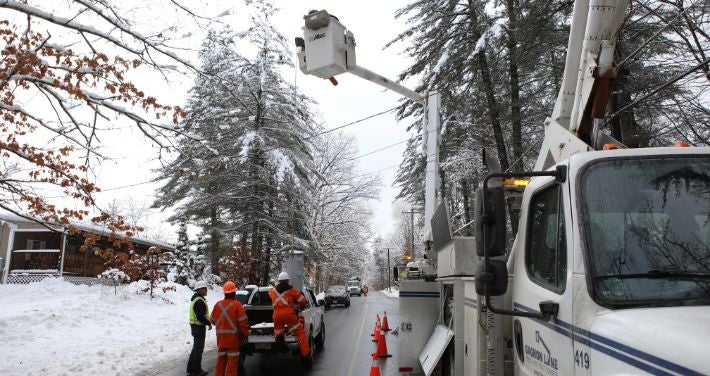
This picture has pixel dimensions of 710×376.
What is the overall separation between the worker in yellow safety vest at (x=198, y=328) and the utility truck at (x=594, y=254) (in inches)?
263

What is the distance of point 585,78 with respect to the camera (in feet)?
12.8

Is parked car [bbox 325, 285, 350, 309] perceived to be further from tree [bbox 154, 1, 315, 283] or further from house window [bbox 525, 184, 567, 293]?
house window [bbox 525, 184, 567, 293]

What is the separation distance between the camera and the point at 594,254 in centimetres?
270

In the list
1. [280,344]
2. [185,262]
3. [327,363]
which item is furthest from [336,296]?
[280,344]

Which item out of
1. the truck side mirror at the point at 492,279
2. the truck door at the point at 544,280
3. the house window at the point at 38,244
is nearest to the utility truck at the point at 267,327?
the truck door at the point at 544,280

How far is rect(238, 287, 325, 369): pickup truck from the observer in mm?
10352

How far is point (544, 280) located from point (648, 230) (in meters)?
0.70

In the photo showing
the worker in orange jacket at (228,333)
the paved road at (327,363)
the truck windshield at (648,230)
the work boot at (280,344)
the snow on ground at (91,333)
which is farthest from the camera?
the paved road at (327,363)

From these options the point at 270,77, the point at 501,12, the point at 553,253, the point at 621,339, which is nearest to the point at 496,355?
the point at 553,253

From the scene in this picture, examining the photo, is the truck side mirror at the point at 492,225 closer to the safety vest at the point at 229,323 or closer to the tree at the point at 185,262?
the safety vest at the point at 229,323

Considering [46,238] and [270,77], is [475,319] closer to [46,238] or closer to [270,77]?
[270,77]

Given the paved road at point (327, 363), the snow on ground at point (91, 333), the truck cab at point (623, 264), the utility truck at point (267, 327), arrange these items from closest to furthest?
the truck cab at point (623, 264) → the snow on ground at point (91, 333) → the paved road at point (327, 363) → the utility truck at point (267, 327)

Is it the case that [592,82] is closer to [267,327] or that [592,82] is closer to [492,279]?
[492,279]

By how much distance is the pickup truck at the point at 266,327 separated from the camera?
408 inches
